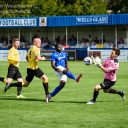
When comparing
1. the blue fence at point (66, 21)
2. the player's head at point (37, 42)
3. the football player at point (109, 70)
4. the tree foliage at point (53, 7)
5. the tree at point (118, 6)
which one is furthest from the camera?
the tree at point (118, 6)

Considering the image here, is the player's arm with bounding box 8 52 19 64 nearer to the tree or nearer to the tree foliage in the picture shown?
the tree foliage

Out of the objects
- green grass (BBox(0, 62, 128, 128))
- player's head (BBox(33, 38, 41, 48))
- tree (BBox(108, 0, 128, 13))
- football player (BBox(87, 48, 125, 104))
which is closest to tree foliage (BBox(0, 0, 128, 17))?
tree (BBox(108, 0, 128, 13))

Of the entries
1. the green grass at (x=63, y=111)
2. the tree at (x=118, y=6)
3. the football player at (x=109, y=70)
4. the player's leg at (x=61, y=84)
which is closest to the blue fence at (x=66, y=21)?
the tree at (x=118, y=6)

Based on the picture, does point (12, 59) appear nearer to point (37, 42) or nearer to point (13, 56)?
point (13, 56)

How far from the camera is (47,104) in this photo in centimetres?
1550

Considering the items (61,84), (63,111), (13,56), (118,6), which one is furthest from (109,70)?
(118,6)

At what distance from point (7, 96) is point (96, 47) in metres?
33.8

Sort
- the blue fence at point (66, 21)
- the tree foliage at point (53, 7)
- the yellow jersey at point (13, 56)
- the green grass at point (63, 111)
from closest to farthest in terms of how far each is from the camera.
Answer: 1. the green grass at point (63, 111)
2. the yellow jersey at point (13, 56)
3. the blue fence at point (66, 21)
4. the tree foliage at point (53, 7)

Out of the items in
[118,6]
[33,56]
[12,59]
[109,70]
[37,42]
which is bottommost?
[109,70]

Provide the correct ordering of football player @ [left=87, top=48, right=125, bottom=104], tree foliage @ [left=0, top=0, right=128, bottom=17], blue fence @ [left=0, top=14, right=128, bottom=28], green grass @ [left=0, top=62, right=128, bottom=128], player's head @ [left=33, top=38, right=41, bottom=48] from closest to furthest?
green grass @ [left=0, top=62, right=128, bottom=128], football player @ [left=87, top=48, right=125, bottom=104], player's head @ [left=33, top=38, right=41, bottom=48], blue fence @ [left=0, top=14, right=128, bottom=28], tree foliage @ [left=0, top=0, right=128, bottom=17]

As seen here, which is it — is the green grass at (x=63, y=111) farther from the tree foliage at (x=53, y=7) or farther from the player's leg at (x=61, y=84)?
the tree foliage at (x=53, y=7)

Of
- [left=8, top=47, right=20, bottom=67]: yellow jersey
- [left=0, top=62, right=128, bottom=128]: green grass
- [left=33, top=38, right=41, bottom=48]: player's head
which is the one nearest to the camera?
[left=0, top=62, right=128, bottom=128]: green grass

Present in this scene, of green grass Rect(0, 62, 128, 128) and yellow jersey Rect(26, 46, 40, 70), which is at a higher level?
yellow jersey Rect(26, 46, 40, 70)

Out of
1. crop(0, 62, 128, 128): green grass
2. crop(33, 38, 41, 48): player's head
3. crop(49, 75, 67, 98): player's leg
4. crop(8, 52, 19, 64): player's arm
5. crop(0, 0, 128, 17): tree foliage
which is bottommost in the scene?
crop(0, 62, 128, 128): green grass
